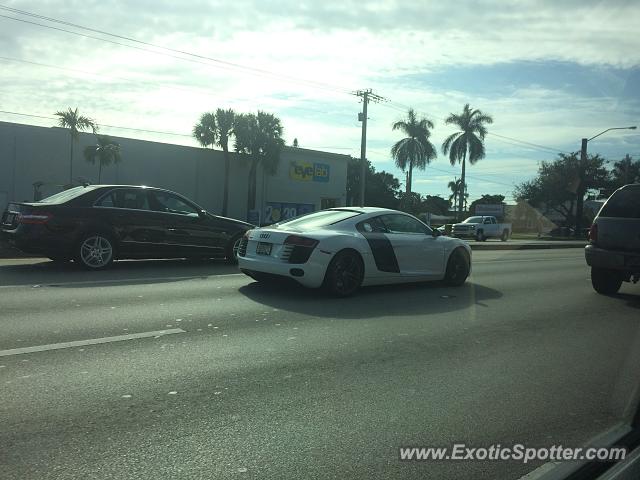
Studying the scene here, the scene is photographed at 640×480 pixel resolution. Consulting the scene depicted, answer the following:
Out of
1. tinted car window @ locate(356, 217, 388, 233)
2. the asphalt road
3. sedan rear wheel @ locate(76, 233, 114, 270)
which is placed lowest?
the asphalt road

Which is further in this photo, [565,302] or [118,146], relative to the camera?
[118,146]

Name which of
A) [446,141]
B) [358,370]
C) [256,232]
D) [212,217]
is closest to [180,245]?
[212,217]

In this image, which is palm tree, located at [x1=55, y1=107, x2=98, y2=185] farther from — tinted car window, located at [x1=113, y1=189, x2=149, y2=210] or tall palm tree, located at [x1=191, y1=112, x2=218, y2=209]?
tinted car window, located at [x1=113, y1=189, x2=149, y2=210]

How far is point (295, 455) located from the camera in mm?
3287

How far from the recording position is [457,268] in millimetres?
10281

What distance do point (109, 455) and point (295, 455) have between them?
1045 millimetres

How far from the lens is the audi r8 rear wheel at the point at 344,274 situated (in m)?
8.17

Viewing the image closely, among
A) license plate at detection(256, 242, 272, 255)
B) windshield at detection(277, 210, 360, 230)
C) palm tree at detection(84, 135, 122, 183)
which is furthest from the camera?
palm tree at detection(84, 135, 122, 183)

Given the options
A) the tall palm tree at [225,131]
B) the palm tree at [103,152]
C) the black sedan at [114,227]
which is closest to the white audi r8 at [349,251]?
the black sedan at [114,227]

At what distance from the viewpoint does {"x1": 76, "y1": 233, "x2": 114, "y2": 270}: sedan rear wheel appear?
9906 mm

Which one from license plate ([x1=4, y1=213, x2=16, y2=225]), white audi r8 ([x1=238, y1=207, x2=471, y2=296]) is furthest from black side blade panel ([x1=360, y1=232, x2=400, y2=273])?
license plate ([x1=4, y1=213, x2=16, y2=225])

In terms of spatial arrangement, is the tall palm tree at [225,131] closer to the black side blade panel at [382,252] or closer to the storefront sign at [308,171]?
the storefront sign at [308,171]

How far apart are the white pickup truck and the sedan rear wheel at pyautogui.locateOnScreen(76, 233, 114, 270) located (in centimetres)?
3249

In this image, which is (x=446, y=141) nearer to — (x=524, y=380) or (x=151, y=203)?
(x=151, y=203)
